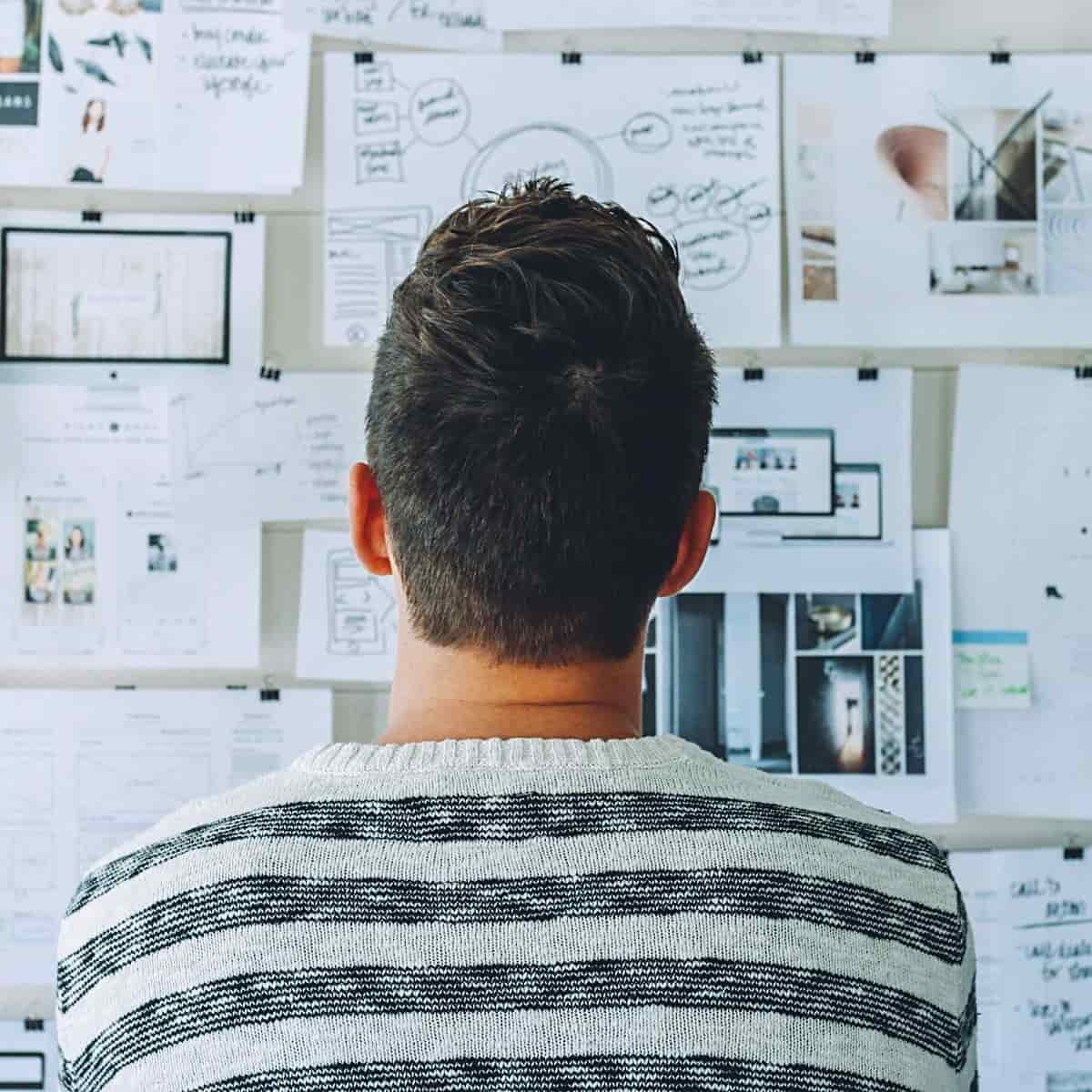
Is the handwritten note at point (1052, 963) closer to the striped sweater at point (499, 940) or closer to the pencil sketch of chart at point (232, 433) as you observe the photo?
the striped sweater at point (499, 940)

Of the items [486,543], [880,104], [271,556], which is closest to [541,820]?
[486,543]

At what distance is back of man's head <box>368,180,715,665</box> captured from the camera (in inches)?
24.2

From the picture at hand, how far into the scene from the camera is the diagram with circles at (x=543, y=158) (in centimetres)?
139

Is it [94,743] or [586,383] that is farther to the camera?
[94,743]

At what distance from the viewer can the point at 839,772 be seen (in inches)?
54.8

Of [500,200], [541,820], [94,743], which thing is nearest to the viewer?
[541,820]

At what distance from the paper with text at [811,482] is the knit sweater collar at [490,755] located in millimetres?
788

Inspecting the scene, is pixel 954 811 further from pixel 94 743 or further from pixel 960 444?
pixel 94 743

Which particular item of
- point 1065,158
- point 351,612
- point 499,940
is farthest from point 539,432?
point 1065,158

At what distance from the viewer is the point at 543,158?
1.39 metres

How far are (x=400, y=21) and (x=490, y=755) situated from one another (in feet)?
3.49

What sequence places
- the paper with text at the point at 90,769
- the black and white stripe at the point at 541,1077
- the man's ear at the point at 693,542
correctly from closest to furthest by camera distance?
the black and white stripe at the point at 541,1077 < the man's ear at the point at 693,542 < the paper with text at the point at 90,769

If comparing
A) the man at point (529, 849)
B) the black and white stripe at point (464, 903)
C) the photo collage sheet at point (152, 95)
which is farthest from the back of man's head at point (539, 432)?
the photo collage sheet at point (152, 95)

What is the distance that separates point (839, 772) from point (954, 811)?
0.45ft
